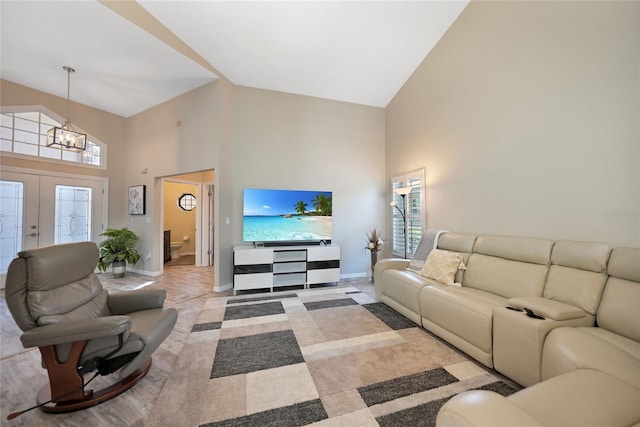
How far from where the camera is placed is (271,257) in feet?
12.2

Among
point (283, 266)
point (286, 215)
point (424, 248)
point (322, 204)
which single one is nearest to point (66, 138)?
point (286, 215)

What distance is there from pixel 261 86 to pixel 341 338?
410 centimetres

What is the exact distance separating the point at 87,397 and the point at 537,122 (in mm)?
4320

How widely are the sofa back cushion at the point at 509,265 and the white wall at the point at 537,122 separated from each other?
224 mm

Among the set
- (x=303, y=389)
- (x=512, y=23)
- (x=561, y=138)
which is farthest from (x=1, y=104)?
(x=561, y=138)

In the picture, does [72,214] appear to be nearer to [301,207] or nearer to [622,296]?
[301,207]

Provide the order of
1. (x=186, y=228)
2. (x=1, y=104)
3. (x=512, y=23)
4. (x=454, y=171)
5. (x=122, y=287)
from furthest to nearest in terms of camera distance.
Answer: (x=186, y=228) → (x=122, y=287) → (x=1, y=104) → (x=454, y=171) → (x=512, y=23)

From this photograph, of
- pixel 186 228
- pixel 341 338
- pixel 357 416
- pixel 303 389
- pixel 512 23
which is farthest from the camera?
pixel 186 228

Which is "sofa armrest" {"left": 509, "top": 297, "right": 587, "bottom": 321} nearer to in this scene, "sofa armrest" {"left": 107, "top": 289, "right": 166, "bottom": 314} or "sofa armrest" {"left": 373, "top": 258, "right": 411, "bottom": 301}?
"sofa armrest" {"left": 373, "top": 258, "right": 411, "bottom": 301}

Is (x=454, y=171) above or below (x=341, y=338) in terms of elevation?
above

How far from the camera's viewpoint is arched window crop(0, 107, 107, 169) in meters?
3.70

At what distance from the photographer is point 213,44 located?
3.26 meters

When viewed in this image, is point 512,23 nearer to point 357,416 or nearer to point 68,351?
point 357,416

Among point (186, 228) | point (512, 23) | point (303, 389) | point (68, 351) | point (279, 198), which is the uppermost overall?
point (512, 23)
